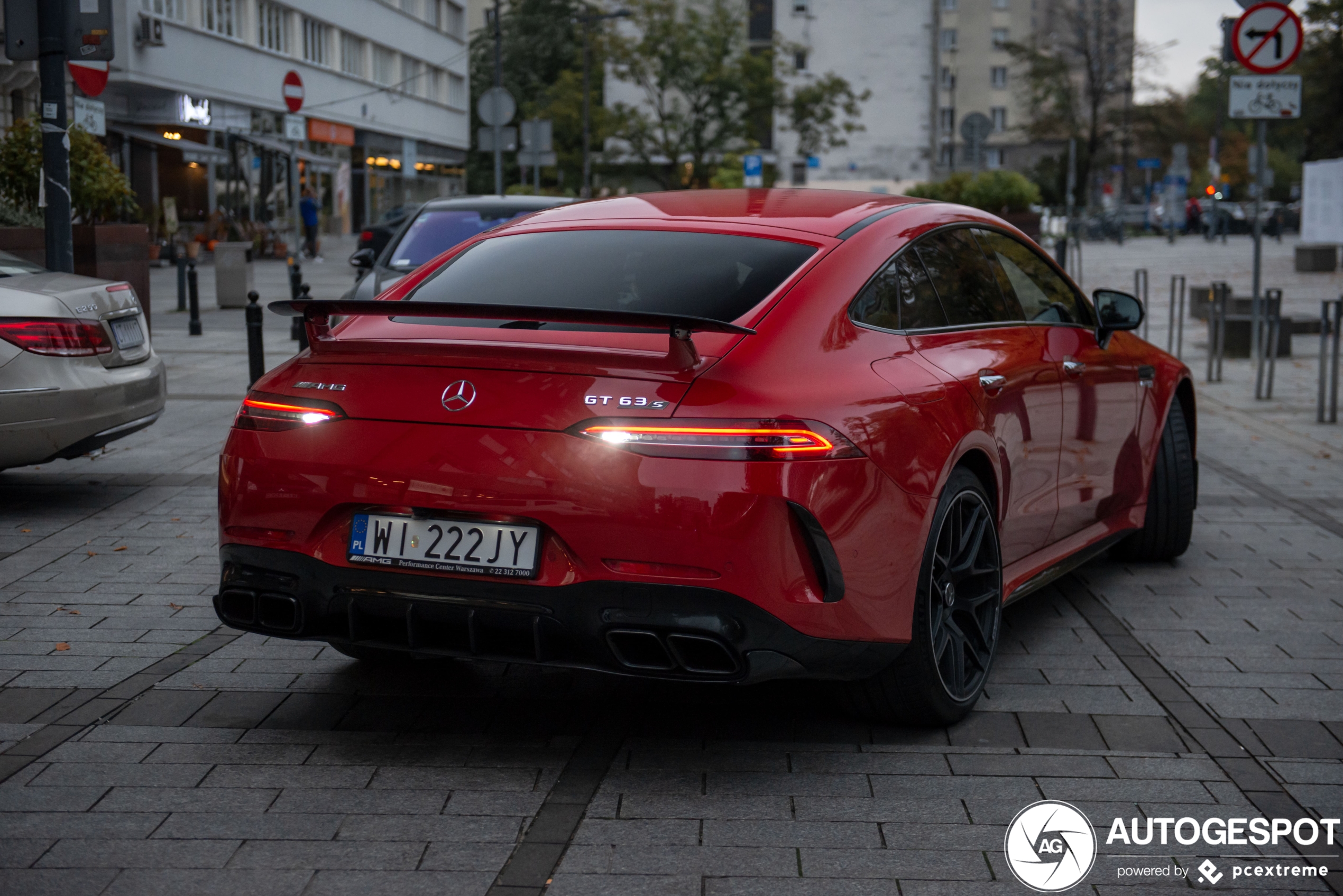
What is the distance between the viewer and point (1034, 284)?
5.58m

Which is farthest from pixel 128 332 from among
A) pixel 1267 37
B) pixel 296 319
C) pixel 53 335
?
pixel 1267 37

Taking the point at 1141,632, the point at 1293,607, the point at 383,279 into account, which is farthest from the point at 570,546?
the point at 383,279

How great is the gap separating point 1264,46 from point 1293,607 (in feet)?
25.8

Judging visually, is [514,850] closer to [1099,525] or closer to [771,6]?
[1099,525]

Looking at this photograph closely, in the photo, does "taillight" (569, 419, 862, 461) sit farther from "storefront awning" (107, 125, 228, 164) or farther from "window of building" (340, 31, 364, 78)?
"window of building" (340, 31, 364, 78)

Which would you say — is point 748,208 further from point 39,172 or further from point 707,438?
point 39,172

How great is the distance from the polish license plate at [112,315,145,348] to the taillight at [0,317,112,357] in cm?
20

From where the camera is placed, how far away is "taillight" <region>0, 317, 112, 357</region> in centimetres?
702

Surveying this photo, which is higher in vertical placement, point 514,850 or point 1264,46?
point 1264,46

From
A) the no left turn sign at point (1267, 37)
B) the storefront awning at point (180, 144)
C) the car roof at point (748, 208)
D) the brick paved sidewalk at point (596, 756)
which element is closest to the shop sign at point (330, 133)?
the storefront awning at point (180, 144)

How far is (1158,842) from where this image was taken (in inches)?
139

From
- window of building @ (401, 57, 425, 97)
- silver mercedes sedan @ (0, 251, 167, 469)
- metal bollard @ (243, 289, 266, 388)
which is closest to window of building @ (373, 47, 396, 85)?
window of building @ (401, 57, 425, 97)

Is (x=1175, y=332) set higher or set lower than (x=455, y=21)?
lower

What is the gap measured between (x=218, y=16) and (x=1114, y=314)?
3843cm
